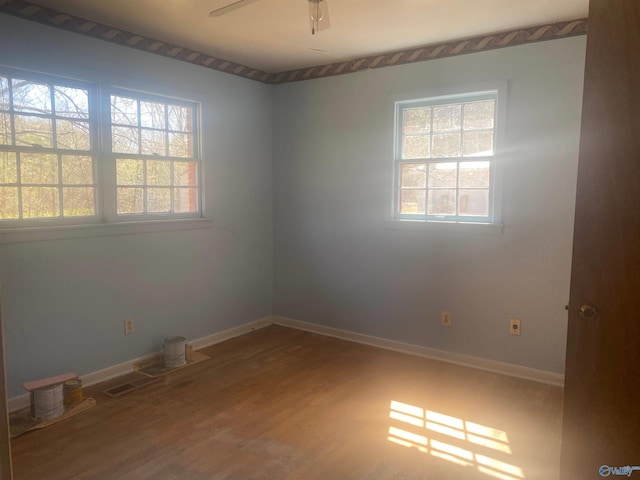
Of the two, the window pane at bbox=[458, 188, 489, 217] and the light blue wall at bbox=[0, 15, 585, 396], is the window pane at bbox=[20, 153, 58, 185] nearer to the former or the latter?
the light blue wall at bbox=[0, 15, 585, 396]

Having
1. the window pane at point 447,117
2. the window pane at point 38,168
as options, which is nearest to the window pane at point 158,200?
the window pane at point 38,168

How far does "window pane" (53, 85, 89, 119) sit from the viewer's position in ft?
10.0

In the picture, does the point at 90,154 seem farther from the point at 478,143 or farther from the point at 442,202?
the point at 478,143

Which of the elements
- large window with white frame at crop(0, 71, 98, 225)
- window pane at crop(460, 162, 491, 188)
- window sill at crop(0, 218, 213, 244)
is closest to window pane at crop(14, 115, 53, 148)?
large window with white frame at crop(0, 71, 98, 225)

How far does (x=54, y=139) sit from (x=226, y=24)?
141 centimetres

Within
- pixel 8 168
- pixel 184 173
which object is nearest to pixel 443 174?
pixel 184 173

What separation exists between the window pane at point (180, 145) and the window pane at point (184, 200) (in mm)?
305

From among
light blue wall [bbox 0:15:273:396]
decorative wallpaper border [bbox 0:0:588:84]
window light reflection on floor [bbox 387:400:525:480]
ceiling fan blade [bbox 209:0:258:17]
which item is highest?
decorative wallpaper border [bbox 0:0:588:84]

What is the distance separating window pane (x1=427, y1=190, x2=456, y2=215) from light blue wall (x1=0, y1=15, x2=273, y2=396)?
175cm

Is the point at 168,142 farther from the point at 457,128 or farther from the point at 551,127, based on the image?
the point at 551,127

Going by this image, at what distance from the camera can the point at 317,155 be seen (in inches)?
172

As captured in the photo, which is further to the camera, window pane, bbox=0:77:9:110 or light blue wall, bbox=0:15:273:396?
light blue wall, bbox=0:15:273:396

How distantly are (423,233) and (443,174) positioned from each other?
51 cm

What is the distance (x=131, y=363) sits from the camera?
3.53 metres
